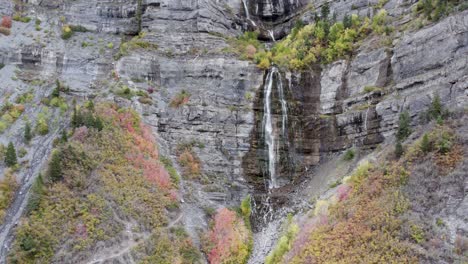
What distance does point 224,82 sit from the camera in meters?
46.4

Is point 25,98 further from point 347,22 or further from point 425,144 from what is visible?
point 425,144

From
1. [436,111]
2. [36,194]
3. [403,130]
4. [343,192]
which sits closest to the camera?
[36,194]

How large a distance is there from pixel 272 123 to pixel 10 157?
2369cm

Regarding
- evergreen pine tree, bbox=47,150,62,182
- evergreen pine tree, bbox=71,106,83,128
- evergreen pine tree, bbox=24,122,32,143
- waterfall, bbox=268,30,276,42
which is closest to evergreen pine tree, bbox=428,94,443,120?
waterfall, bbox=268,30,276,42

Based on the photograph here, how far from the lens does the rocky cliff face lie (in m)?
37.5

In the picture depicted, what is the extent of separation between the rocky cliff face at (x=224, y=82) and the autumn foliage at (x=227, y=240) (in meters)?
1.34

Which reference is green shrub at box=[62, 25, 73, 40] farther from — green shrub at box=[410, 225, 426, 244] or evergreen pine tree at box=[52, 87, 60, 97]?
green shrub at box=[410, 225, 426, 244]

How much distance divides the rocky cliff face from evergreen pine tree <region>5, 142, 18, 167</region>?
4.91 ft

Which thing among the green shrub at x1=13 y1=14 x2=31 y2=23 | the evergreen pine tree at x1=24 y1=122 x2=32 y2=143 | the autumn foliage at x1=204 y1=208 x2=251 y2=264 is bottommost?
the autumn foliage at x1=204 y1=208 x2=251 y2=264

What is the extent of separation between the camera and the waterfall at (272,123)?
139ft

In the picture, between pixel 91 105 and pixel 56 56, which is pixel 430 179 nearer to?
pixel 91 105

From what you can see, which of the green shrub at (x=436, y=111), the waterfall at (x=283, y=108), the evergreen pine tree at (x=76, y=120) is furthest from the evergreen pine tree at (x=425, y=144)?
the evergreen pine tree at (x=76, y=120)

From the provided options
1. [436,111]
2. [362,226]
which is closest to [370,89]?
[436,111]

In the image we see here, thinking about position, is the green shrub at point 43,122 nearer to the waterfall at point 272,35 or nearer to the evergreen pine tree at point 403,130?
the evergreen pine tree at point 403,130
